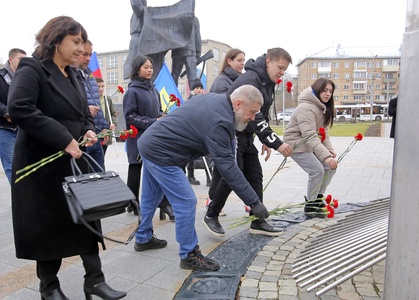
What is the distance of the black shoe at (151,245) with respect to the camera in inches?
140

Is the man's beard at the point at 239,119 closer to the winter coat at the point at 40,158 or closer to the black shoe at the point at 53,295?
the winter coat at the point at 40,158

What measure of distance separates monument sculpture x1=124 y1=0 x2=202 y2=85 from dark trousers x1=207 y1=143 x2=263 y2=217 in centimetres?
843

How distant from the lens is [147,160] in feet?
10.5

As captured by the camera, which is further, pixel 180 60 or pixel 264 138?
pixel 180 60

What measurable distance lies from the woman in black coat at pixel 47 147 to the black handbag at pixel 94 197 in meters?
0.24

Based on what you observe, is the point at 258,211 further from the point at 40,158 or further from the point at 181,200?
the point at 40,158

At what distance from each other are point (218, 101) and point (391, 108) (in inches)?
267

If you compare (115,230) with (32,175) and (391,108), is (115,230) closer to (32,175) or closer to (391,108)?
(32,175)

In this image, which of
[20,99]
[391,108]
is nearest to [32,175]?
[20,99]

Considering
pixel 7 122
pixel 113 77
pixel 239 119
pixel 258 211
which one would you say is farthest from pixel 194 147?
pixel 113 77

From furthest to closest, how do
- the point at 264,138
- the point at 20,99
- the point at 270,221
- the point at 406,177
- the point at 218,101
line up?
the point at 270,221 < the point at 264,138 < the point at 218,101 < the point at 20,99 < the point at 406,177

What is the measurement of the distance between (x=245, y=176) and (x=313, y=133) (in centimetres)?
91

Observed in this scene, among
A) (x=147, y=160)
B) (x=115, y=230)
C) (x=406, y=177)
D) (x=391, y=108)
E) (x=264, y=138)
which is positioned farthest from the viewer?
(x=391, y=108)

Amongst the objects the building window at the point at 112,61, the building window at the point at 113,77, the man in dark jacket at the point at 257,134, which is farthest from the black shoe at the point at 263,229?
the building window at the point at 112,61
